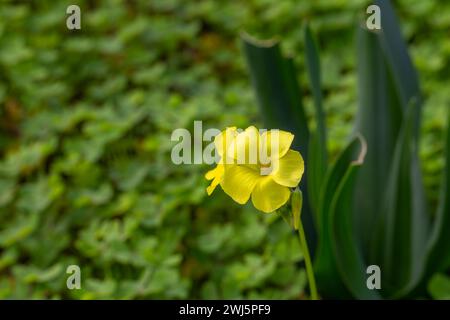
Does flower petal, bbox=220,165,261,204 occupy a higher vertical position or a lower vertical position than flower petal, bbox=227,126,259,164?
lower

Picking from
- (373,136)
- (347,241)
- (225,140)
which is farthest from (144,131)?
(225,140)

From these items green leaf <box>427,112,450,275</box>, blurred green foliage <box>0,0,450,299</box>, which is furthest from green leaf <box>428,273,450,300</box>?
blurred green foliage <box>0,0,450,299</box>

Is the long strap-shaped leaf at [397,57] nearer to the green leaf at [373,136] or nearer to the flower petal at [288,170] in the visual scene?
the green leaf at [373,136]

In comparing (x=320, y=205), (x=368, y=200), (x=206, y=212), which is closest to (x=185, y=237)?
(x=206, y=212)

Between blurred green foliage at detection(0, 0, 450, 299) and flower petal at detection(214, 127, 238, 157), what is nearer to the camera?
flower petal at detection(214, 127, 238, 157)

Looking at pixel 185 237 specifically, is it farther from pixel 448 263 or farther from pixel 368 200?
pixel 448 263

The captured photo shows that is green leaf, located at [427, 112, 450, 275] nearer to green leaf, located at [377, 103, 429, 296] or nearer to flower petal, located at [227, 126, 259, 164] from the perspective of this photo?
green leaf, located at [377, 103, 429, 296]

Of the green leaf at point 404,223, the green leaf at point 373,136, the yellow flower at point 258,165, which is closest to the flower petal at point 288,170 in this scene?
the yellow flower at point 258,165
